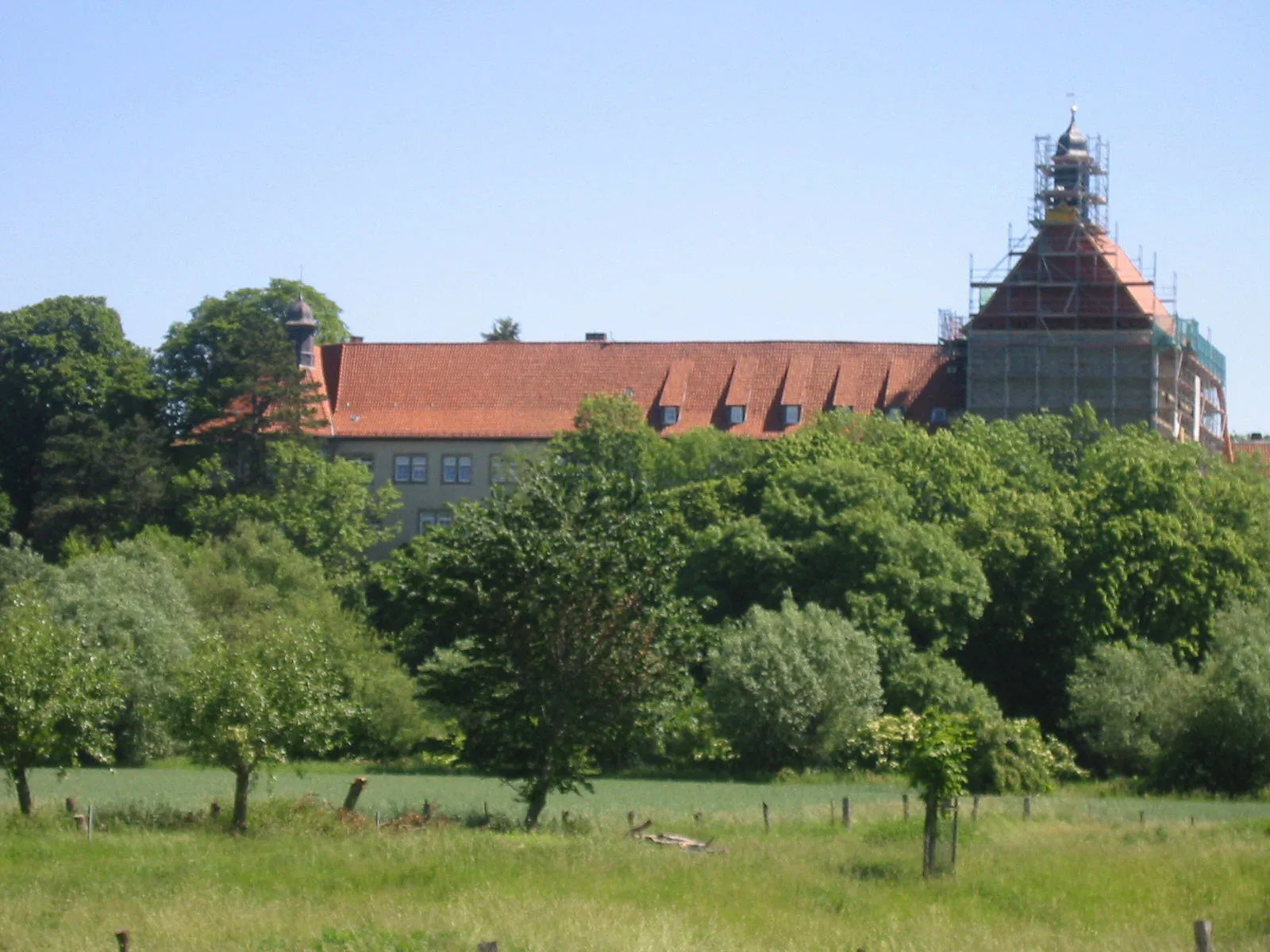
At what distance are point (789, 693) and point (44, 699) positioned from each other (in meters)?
23.4

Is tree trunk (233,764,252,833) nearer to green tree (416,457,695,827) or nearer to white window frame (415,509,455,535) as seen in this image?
green tree (416,457,695,827)

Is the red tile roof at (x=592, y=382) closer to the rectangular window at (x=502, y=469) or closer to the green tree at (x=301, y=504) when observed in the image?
the rectangular window at (x=502, y=469)

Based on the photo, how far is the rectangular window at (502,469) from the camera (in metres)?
90.2

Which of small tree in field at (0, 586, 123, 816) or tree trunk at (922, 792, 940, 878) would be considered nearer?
tree trunk at (922, 792, 940, 878)

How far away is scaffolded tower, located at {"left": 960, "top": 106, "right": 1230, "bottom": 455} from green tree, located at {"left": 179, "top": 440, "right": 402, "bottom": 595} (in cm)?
2546

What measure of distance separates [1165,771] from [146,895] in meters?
30.4

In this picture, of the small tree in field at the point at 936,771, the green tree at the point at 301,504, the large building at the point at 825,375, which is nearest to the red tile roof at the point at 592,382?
the large building at the point at 825,375

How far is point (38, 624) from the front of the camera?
3925 centimetres

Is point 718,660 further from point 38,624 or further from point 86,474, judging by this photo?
point 86,474

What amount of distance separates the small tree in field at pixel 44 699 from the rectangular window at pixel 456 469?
59.0 m

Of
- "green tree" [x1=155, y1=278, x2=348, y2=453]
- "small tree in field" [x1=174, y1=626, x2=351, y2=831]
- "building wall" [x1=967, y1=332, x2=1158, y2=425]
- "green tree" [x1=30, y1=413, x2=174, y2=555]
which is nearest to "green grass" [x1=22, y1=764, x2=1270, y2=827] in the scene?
"small tree in field" [x1=174, y1=626, x2=351, y2=831]

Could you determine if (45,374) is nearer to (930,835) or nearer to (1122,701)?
(1122,701)

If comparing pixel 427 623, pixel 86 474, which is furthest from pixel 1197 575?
pixel 86 474

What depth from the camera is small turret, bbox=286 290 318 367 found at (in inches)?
3868
